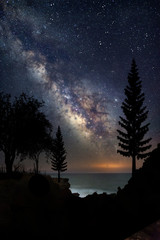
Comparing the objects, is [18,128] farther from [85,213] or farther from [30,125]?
[85,213]

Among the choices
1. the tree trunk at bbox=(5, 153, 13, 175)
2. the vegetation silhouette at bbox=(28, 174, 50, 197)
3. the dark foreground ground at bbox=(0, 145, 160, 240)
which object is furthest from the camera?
the tree trunk at bbox=(5, 153, 13, 175)

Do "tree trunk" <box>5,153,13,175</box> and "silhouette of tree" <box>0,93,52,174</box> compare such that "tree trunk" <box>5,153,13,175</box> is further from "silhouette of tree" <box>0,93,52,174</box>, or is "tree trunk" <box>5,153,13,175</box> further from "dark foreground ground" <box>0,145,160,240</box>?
"dark foreground ground" <box>0,145,160,240</box>

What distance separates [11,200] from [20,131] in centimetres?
1275

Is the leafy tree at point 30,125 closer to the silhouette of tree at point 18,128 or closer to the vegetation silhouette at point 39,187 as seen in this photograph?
the silhouette of tree at point 18,128

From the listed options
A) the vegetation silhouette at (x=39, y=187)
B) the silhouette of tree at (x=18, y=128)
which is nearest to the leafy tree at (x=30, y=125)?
the silhouette of tree at (x=18, y=128)

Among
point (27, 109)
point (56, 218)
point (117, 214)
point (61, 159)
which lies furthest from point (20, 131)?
point (61, 159)

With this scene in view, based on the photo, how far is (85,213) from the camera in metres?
8.26

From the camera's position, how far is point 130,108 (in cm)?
2850

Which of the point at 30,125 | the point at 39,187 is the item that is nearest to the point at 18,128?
the point at 30,125

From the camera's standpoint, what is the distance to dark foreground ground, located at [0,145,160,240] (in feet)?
22.8

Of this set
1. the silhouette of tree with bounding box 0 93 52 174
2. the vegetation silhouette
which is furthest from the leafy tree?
the vegetation silhouette

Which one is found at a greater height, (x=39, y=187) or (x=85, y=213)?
(x=39, y=187)

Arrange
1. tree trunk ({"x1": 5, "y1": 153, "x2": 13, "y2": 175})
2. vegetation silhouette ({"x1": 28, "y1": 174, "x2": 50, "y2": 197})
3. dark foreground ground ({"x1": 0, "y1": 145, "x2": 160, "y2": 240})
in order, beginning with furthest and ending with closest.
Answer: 1. tree trunk ({"x1": 5, "y1": 153, "x2": 13, "y2": 175})
2. vegetation silhouette ({"x1": 28, "y1": 174, "x2": 50, "y2": 197})
3. dark foreground ground ({"x1": 0, "y1": 145, "x2": 160, "y2": 240})

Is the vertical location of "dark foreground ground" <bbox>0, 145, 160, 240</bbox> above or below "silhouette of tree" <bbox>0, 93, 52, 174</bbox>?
below
